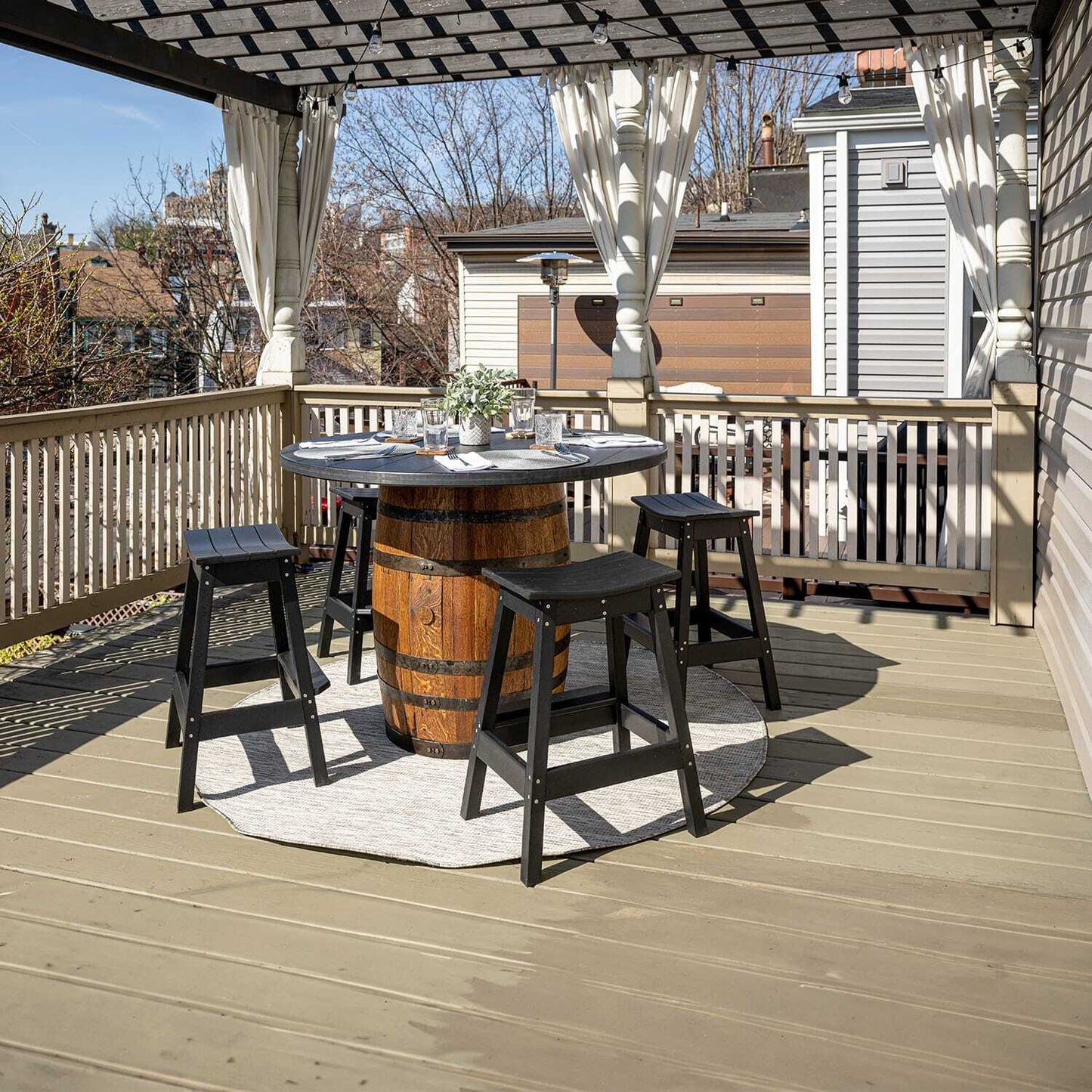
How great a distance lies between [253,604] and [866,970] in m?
3.89

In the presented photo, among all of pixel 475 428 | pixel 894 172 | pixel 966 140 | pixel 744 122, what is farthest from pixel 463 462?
pixel 744 122

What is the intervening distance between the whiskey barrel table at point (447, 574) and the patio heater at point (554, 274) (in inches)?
272

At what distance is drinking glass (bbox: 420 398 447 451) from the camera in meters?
3.67

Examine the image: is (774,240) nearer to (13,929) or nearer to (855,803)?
(855,803)

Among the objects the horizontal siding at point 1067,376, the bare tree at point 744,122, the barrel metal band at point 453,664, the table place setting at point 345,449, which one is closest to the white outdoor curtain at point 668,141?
the horizontal siding at point 1067,376

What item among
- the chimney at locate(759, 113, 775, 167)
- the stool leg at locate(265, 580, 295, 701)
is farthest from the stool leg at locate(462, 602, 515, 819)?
the chimney at locate(759, 113, 775, 167)

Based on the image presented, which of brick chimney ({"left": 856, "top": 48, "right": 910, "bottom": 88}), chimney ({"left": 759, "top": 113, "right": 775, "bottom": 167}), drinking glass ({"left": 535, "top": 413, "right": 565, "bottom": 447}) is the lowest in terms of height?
drinking glass ({"left": 535, "top": 413, "right": 565, "bottom": 447})

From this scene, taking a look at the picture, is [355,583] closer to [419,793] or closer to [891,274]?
[419,793]

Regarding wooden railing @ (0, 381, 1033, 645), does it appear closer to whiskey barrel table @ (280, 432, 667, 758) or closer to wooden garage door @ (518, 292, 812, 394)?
whiskey barrel table @ (280, 432, 667, 758)

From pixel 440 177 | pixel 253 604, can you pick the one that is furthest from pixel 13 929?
pixel 440 177

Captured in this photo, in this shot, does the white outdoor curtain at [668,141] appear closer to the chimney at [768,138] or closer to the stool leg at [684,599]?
the stool leg at [684,599]

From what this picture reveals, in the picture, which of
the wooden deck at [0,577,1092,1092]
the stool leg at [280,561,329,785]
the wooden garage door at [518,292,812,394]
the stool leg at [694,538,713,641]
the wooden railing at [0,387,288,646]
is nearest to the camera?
the wooden deck at [0,577,1092,1092]

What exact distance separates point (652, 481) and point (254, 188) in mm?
2674

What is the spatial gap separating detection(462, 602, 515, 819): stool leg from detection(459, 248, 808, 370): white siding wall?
9.01 metres
